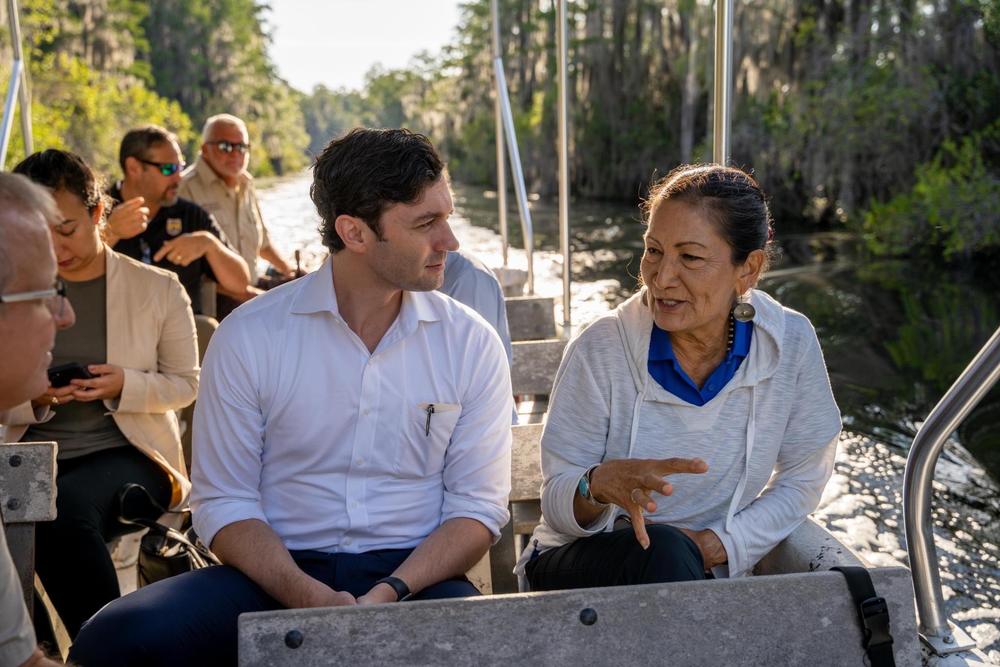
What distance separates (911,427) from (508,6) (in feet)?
98.0

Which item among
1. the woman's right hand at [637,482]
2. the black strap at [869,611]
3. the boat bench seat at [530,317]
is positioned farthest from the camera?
the boat bench seat at [530,317]

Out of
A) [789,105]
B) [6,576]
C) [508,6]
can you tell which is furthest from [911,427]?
[508,6]

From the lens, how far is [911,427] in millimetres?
6270

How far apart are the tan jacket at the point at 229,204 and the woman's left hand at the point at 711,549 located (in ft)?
10.7

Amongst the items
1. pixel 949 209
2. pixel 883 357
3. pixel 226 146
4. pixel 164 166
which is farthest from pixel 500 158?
pixel 949 209

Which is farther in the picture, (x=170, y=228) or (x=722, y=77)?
(x=170, y=228)

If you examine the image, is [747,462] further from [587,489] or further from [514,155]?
[514,155]

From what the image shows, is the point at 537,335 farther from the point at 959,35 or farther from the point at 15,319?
the point at 959,35

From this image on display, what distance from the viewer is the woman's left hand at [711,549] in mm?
2121

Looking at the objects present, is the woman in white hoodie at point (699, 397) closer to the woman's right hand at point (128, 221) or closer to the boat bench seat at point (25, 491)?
the boat bench seat at point (25, 491)

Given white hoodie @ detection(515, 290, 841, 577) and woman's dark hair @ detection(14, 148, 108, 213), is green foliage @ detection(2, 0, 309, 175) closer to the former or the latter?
woman's dark hair @ detection(14, 148, 108, 213)

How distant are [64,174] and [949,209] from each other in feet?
39.0

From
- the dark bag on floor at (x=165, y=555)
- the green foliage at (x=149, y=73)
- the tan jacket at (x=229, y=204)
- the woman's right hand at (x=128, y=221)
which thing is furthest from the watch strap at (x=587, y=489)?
the green foliage at (x=149, y=73)

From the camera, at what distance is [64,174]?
2809 mm
